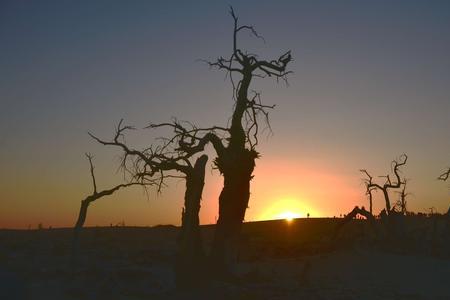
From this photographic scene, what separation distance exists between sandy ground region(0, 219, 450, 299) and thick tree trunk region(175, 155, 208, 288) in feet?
2.27

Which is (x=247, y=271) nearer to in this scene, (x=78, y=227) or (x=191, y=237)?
(x=191, y=237)

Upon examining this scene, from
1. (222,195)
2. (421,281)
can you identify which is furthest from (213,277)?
(421,281)

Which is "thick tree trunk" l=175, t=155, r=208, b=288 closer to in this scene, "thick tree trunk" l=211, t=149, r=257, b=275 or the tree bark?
"thick tree trunk" l=211, t=149, r=257, b=275

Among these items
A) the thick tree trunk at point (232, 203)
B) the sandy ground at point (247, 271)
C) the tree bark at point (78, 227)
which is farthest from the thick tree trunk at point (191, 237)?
the tree bark at point (78, 227)

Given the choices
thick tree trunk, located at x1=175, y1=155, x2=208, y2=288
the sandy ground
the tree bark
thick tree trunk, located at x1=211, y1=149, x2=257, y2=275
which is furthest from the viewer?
the tree bark

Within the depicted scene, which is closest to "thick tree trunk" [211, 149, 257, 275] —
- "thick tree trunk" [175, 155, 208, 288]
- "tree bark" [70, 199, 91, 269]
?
"thick tree trunk" [175, 155, 208, 288]

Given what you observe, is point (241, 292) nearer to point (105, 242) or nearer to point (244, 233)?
point (105, 242)

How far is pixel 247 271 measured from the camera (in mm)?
23109

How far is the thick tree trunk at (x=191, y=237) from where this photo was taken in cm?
2097

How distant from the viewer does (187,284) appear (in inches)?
817

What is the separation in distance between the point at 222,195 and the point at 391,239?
10843 millimetres

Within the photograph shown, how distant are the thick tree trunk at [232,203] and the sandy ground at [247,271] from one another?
1.25 metres

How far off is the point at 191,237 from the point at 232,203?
2.02 meters

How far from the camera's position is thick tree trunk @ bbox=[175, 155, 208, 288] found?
21.0 meters
